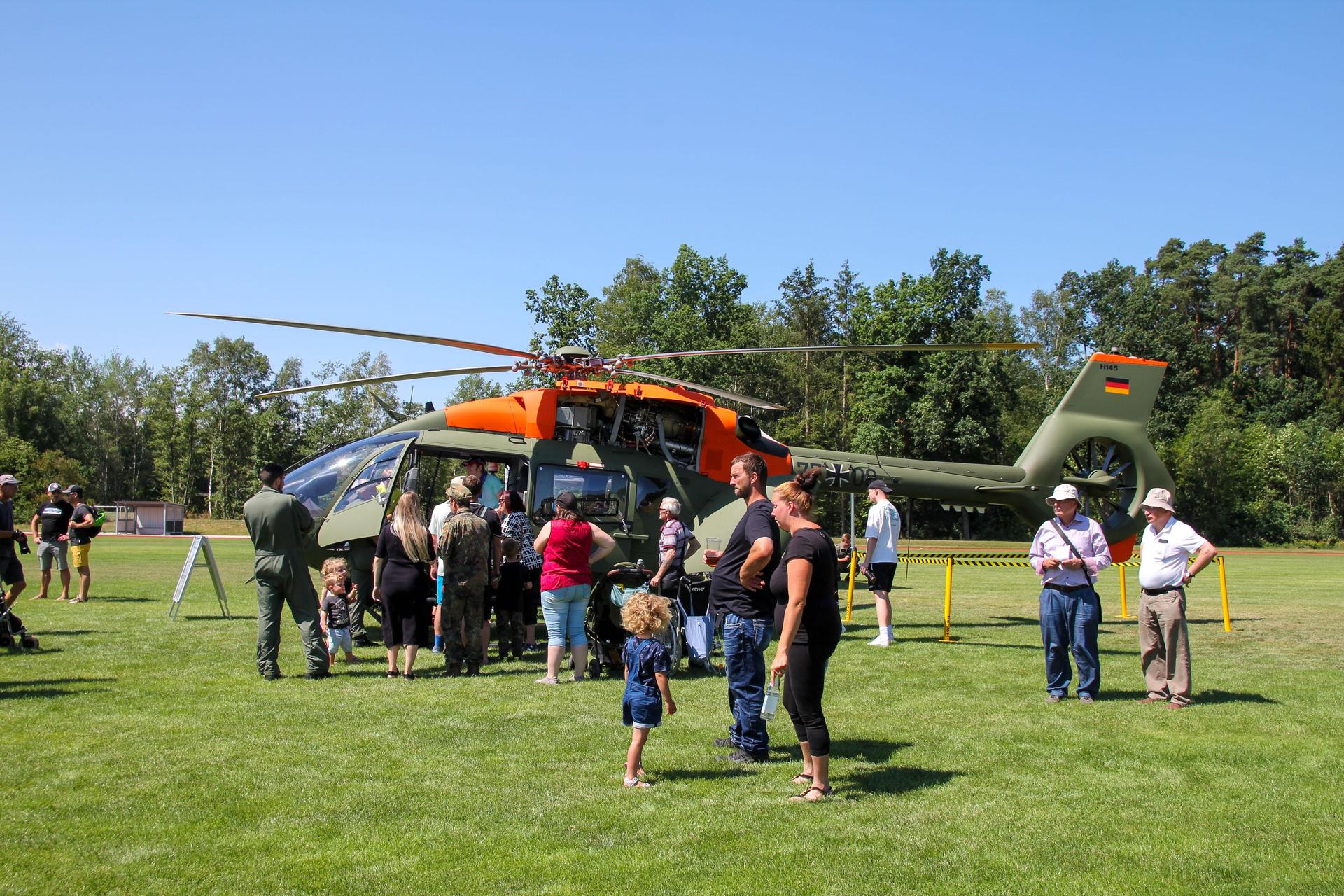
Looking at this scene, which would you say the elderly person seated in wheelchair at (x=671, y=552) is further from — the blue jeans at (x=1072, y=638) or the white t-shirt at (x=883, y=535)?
the blue jeans at (x=1072, y=638)

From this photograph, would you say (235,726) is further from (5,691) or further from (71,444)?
(71,444)

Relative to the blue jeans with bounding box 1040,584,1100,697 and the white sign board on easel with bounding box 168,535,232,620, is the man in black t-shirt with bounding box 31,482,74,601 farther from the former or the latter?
the blue jeans with bounding box 1040,584,1100,697

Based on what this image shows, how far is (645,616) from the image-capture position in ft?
18.6

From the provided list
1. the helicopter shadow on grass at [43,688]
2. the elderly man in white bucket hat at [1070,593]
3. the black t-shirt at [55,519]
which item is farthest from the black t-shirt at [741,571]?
the black t-shirt at [55,519]

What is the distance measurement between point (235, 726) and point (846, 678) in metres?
5.24

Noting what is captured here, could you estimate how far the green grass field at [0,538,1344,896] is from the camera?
426 centimetres

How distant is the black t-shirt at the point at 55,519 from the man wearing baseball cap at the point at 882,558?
1182 cm

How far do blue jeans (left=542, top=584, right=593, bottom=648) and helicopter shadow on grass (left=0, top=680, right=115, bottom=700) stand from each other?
3.70 meters

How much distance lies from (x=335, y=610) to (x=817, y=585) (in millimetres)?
5895

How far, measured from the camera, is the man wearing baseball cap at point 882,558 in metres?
11.0

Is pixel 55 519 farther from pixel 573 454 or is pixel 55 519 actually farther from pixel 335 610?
pixel 573 454

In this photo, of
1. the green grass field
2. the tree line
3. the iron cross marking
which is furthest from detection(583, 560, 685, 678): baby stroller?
the tree line

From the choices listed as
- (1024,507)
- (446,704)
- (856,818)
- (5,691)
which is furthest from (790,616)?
(1024,507)

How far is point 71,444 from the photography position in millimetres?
75688
